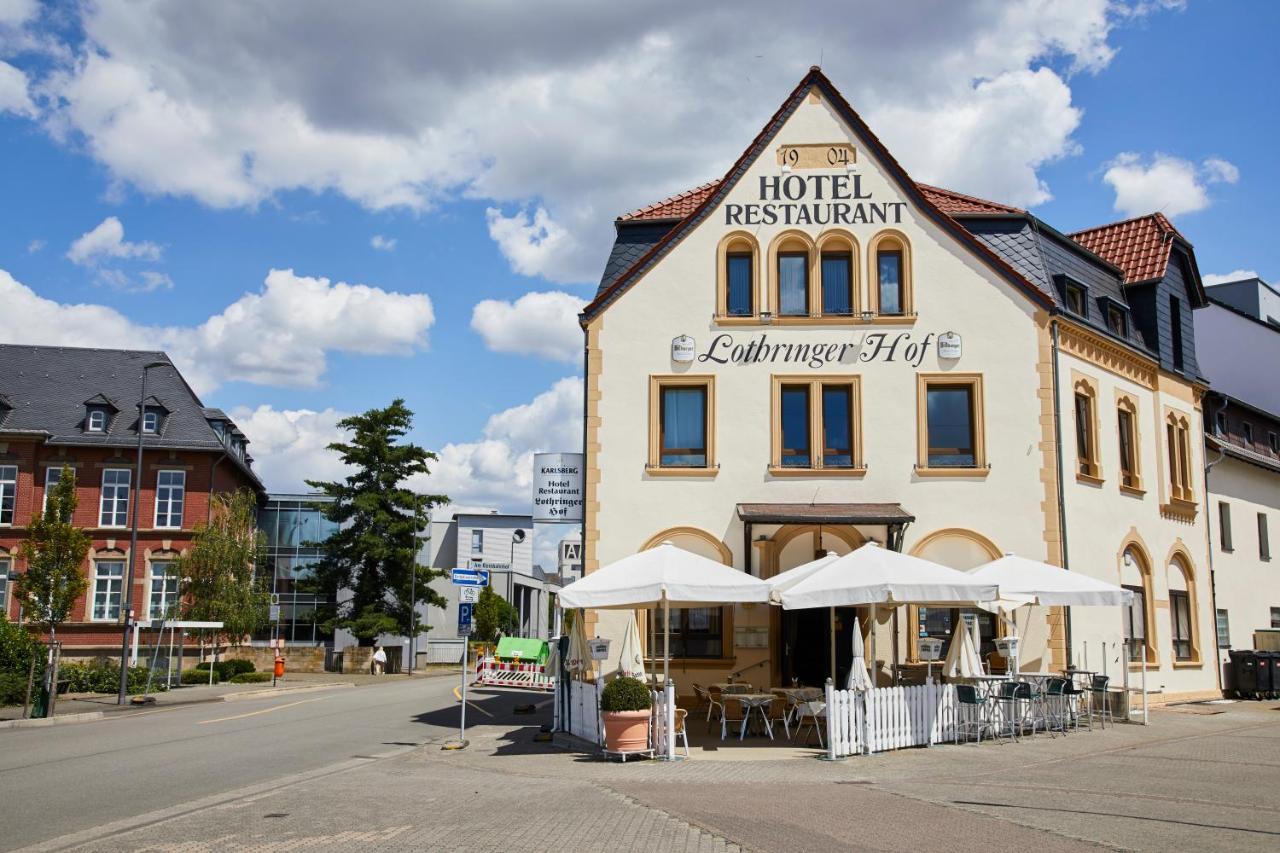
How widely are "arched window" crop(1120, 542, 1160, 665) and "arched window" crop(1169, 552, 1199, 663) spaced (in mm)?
1358

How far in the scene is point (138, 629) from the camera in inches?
1817

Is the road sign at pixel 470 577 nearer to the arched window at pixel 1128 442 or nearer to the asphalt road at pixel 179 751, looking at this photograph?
the asphalt road at pixel 179 751

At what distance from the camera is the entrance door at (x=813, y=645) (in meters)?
22.0

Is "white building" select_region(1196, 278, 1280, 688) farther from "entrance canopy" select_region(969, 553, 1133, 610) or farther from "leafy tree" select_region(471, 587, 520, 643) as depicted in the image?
"leafy tree" select_region(471, 587, 520, 643)

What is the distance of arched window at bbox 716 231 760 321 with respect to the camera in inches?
918

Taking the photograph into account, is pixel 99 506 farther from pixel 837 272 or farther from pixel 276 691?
pixel 837 272

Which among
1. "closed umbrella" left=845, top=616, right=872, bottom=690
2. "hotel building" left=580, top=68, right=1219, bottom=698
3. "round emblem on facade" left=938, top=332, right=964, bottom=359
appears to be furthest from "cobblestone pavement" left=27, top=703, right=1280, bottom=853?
"round emblem on facade" left=938, top=332, right=964, bottom=359

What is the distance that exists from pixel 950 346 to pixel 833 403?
256cm

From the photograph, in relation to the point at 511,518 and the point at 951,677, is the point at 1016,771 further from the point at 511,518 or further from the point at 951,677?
the point at 511,518

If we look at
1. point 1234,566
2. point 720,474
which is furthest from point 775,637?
point 1234,566

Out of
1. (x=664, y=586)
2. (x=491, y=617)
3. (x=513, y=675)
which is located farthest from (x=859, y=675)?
(x=491, y=617)

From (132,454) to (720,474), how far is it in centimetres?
3579

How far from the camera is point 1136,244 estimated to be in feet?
95.0

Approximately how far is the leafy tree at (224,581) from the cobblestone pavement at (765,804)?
103 feet
